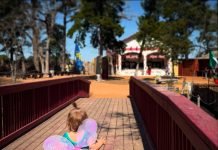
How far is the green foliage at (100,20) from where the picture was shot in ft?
141

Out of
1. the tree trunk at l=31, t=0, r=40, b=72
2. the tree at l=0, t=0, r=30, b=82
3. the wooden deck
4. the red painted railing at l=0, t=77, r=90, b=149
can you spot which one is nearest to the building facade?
the tree trunk at l=31, t=0, r=40, b=72

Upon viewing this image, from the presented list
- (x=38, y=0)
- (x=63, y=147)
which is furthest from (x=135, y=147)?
(x=38, y=0)

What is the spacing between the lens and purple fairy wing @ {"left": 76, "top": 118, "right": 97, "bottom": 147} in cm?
409

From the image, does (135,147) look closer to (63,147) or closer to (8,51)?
(63,147)

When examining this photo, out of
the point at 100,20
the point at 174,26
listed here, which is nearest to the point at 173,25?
the point at 174,26

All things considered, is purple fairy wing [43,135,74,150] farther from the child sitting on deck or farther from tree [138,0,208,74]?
tree [138,0,208,74]

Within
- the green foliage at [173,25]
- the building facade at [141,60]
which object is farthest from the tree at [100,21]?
the building facade at [141,60]

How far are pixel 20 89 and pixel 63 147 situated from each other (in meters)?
4.47

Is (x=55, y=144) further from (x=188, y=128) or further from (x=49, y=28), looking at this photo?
(x=49, y=28)

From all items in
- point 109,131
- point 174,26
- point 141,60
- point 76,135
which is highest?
point 174,26

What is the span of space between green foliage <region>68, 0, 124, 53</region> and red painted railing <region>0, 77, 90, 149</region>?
2970 cm

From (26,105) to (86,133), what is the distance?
4.84 metres

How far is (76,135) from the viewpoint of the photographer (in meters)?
4.12

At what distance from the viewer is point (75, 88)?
17.3 m
